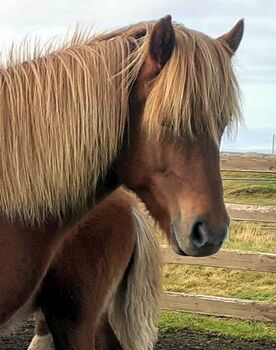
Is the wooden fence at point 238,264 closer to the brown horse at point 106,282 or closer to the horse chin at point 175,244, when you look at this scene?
the brown horse at point 106,282

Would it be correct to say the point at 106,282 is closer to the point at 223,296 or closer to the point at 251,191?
the point at 223,296

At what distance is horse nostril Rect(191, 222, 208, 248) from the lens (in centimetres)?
230

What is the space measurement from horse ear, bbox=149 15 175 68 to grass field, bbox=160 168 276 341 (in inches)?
132

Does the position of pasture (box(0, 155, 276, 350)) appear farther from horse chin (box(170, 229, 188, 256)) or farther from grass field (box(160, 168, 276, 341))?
horse chin (box(170, 229, 188, 256))

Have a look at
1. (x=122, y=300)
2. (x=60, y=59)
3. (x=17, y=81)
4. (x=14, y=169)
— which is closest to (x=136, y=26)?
(x=60, y=59)

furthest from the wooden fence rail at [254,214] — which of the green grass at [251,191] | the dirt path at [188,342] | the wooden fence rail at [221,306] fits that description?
the green grass at [251,191]

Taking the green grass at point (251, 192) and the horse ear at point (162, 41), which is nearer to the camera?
the horse ear at point (162, 41)

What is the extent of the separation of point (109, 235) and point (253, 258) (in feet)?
7.80

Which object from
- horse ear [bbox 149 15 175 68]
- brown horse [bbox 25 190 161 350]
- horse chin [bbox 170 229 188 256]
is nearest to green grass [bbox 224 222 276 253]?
brown horse [bbox 25 190 161 350]

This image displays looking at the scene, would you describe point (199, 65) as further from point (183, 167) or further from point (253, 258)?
Result: point (253, 258)

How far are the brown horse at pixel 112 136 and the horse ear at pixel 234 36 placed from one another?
120 mm

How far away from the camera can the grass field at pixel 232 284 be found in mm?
5441

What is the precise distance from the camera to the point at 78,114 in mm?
2500

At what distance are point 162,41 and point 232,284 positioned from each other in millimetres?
4625
